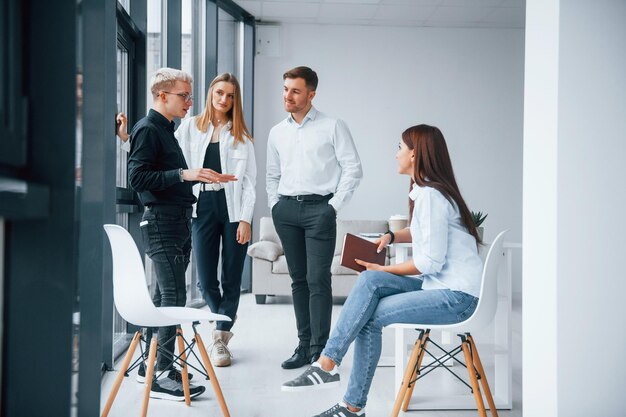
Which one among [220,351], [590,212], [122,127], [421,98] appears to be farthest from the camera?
[421,98]

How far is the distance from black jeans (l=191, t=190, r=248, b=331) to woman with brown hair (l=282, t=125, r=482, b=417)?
1.04 m

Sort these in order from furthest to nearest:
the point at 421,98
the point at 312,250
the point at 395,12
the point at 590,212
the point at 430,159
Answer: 1. the point at 421,98
2. the point at 395,12
3. the point at 312,250
4. the point at 430,159
5. the point at 590,212

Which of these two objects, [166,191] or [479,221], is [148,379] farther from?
[479,221]

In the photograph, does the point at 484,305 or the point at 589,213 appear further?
the point at 484,305

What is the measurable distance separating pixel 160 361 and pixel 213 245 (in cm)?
77

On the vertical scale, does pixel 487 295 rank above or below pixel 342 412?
above

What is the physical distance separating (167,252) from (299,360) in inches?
42.3

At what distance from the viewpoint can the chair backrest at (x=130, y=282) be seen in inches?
84.7

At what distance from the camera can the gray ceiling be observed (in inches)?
247

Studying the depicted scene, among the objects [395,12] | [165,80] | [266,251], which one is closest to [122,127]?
[165,80]

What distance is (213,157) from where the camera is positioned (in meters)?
3.43

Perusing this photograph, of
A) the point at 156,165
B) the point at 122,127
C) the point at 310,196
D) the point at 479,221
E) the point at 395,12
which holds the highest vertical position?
the point at 395,12

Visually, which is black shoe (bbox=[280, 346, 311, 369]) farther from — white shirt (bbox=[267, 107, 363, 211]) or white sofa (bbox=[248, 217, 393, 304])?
white sofa (bbox=[248, 217, 393, 304])

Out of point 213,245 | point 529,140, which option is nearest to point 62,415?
point 529,140
